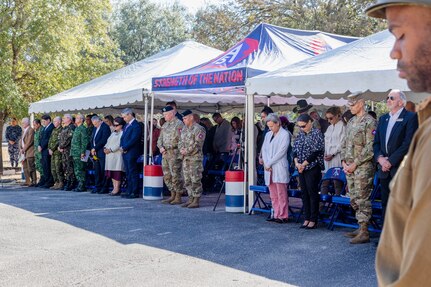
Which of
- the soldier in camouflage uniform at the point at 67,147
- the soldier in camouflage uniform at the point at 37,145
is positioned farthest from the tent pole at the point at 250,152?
the soldier in camouflage uniform at the point at 37,145

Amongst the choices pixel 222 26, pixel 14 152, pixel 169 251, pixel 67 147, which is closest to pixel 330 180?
pixel 169 251

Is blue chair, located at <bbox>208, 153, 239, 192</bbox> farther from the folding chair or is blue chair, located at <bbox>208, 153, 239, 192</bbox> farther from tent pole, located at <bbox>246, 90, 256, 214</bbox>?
the folding chair

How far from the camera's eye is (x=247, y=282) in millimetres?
6230

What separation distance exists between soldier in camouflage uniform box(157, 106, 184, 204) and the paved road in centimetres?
124

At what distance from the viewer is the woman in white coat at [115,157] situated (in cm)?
1442

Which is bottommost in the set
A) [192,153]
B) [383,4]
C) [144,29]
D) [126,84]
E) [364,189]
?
[364,189]

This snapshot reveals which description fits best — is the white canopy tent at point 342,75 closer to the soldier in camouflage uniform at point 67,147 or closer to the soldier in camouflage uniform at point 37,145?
the soldier in camouflage uniform at point 67,147

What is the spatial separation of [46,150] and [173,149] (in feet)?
17.7

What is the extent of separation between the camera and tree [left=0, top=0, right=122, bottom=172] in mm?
19703

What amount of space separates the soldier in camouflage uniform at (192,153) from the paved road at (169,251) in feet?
2.15

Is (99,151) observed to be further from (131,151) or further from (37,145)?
(37,145)

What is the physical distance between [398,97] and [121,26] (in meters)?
36.5

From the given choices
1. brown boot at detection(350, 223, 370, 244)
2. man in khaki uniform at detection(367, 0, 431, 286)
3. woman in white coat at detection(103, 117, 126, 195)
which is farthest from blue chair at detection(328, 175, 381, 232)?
man in khaki uniform at detection(367, 0, 431, 286)

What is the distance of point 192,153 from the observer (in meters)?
Result: 11.9
